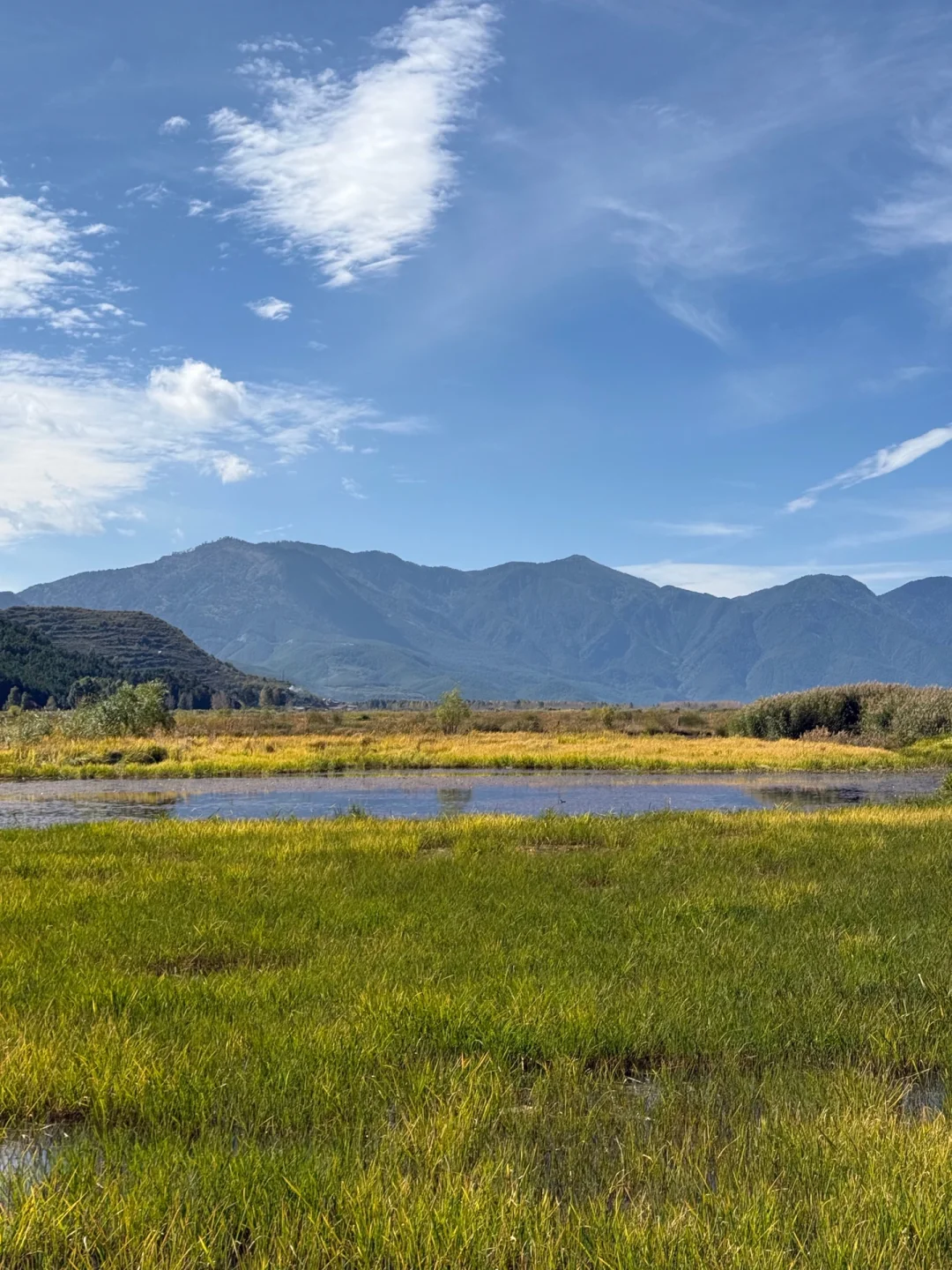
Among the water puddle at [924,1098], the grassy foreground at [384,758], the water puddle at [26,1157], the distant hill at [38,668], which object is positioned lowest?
the grassy foreground at [384,758]

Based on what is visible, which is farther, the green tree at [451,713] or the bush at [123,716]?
the green tree at [451,713]

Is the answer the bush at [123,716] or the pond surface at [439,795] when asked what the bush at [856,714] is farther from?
the bush at [123,716]

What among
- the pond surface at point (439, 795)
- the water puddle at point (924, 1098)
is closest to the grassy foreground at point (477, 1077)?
the water puddle at point (924, 1098)

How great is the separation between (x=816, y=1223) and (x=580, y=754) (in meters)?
46.5

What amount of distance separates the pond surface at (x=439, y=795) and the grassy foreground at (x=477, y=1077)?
47.4 ft

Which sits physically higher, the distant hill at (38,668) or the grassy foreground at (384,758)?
the distant hill at (38,668)

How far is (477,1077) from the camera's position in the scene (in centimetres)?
537

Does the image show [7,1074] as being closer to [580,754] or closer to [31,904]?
[31,904]

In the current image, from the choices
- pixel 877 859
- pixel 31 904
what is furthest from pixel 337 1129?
pixel 877 859

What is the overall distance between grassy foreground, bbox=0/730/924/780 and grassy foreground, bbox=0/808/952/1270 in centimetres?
3250

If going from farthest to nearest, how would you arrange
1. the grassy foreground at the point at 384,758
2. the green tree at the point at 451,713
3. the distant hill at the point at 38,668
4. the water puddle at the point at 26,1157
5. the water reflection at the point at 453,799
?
the distant hill at the point at 38,668, the green tree at the point at 451,713, the grassy foreground at the point at 384,758, the water reflection at the point at 453,799, the water puddle at the point at 26,1157

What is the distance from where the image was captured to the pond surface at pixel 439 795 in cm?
2773

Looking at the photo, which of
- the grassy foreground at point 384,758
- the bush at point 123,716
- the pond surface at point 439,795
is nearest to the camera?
the pond surface at point 439,795

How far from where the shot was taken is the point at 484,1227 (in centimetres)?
376
